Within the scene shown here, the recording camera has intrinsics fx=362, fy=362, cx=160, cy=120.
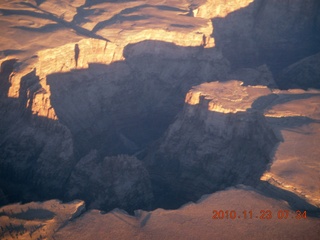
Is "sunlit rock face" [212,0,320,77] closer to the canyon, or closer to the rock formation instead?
the canyon

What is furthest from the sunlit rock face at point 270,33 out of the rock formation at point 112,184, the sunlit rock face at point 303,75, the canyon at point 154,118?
the rock formation at point 112,184

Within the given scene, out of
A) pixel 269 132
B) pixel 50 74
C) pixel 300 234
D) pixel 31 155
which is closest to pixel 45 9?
pixel 50 74

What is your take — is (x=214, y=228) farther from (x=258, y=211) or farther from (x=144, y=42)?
(x=144, y=42)

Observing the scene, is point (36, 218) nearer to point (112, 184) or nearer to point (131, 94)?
point (112, 184)

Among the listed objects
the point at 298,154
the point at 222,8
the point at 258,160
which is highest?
the point at 222,8

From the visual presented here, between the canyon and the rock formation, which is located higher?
the canyon

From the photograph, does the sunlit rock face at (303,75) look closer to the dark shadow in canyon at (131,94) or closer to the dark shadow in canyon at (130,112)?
the dark shadow in canyon at (130,112)
